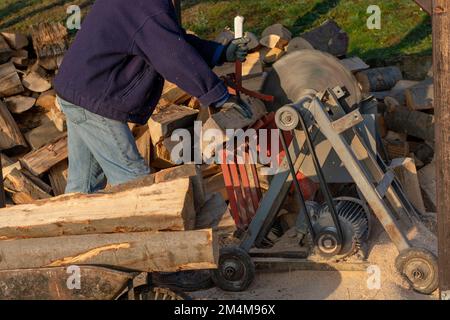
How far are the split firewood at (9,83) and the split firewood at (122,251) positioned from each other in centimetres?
312

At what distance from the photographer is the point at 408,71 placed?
9.48 meters

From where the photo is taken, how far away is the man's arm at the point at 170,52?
453 centimetres

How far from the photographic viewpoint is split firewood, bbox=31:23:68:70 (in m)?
7.51

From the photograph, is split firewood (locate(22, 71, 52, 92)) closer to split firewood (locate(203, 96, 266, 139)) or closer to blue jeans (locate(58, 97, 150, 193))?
split firewood (locate(203, 96, 266, 139))

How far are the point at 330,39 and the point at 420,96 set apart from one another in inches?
52.2

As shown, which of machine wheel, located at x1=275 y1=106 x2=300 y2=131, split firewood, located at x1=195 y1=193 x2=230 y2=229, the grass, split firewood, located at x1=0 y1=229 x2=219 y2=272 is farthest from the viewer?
the grass

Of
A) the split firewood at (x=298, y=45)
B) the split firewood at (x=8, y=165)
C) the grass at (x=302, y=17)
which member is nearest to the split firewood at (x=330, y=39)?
the split firewood at (x=298, y=45)

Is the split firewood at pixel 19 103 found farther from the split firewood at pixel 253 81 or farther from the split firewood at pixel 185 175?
the split firewood at pixel 185 175

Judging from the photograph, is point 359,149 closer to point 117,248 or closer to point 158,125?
point 158,125

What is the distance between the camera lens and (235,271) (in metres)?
5.60

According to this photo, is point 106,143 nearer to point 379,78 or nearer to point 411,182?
point 411,182

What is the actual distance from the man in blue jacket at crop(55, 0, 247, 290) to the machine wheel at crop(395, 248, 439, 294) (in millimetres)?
1620

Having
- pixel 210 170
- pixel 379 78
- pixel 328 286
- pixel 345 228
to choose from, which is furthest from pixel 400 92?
pixel 328 286

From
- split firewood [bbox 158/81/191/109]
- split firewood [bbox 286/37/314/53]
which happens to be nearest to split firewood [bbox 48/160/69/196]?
split firewood [bbox 158/81/191/109]
